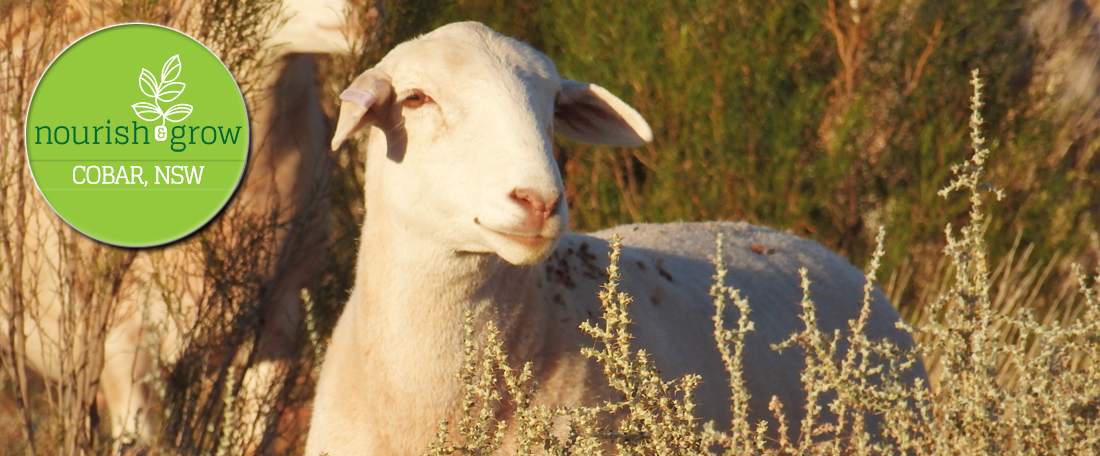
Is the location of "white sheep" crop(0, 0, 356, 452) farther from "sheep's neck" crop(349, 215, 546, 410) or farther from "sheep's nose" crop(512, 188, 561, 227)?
"sheep's nose" crop(512, 188, 561, 227)

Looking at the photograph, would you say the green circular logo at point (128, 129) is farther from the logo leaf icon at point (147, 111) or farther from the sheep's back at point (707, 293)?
the sheep's back at point (707, 293)

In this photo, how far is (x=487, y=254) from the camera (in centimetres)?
316

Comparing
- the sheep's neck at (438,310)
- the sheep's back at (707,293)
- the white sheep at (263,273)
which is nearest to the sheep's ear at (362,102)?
the sheep's neck at (438,310)

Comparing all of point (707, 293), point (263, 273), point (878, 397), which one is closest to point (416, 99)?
point (707, 293)

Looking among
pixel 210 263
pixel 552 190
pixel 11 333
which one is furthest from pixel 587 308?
pixel 11 333

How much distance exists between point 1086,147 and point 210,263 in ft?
21.8

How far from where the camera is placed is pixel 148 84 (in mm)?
4254

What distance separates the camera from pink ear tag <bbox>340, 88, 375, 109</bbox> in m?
3.09

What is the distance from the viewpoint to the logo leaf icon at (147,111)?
421cm

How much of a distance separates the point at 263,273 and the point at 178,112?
804 millimetres

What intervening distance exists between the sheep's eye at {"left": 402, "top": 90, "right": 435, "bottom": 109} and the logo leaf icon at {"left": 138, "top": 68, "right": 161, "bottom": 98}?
4.89 ft

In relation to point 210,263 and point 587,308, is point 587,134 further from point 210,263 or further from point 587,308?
point 210,263

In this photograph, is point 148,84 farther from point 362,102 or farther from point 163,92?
point 362,102

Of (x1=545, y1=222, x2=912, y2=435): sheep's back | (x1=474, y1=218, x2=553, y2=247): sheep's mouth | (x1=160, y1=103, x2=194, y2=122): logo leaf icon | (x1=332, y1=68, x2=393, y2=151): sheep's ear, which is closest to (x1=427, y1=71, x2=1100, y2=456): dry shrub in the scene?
(x1=474, y1=218, x2=553, y2=247): sheep's mouth
